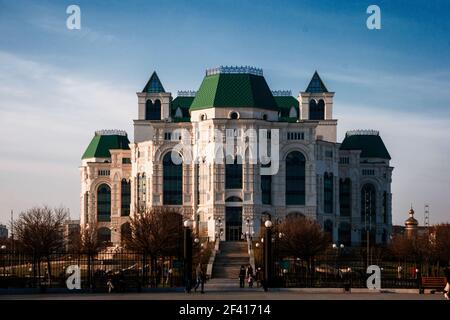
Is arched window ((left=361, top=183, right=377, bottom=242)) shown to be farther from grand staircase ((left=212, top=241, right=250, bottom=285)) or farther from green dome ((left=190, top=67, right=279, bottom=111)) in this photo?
grand staircase ((left=212, top=241, right=250, bottom=285))

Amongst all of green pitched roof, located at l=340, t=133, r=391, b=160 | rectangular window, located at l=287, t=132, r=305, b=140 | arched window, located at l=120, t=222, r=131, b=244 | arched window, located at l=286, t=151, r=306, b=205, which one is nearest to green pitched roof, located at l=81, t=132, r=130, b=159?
arched window, located at l=120, t=222, r=131, b=244

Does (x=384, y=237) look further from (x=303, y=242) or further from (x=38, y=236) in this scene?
(x=38, y=236)

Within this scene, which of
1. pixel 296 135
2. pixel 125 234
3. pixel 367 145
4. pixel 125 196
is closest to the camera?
pixel 125 234

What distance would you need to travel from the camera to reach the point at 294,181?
454 feet

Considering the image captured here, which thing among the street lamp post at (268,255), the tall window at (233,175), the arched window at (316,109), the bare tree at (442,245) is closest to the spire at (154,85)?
the arched window at (316,109)

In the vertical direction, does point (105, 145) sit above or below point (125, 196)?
above

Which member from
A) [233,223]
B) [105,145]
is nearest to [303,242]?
[233,223]

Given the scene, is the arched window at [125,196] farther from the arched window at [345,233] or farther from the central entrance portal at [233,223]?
the arched window at [345,233]

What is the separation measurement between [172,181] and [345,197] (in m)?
27.3

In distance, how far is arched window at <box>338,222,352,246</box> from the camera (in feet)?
491

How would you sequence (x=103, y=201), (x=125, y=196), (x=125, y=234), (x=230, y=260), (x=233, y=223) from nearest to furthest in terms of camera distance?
(x=125, y=234), (x=230, y=260), (x=233, y=223), (x=125, y=196), (x=103, y=201)

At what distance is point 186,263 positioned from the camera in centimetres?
5828

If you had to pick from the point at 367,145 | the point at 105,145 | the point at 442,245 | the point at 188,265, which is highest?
the point at 105,145
